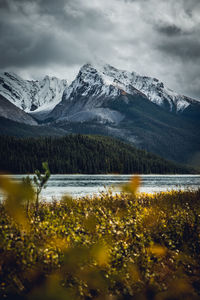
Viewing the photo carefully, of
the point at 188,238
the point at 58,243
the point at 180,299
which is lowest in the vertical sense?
the point at 180,299

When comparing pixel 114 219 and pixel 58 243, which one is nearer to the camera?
pixel 58 243

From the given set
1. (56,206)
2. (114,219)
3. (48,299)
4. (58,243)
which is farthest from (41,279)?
(56,206)

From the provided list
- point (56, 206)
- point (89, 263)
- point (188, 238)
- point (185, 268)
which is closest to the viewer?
point (89, 263)

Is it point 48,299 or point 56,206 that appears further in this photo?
point 56,206

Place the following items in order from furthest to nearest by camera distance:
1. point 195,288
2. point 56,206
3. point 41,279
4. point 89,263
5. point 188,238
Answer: point 56,206, point 188,238, point 195,288, point 41,279, point 89,263

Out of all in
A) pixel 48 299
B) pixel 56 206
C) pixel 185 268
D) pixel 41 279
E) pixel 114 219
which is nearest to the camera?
pixel 48 299

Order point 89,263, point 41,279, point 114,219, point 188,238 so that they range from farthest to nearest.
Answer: point 188,238
point 114,219
point 41,279
point 89,263

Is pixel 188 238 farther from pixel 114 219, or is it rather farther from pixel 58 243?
pixel 58 243

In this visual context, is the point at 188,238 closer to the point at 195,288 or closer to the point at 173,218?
the point at 173,218

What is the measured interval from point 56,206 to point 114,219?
23.7 feet

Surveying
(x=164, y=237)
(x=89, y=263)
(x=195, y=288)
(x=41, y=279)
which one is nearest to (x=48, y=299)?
(x=89, y=263)

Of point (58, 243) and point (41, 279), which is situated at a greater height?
point (58, 243)

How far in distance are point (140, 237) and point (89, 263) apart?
4.06 m

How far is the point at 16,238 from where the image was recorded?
30.0 ft
